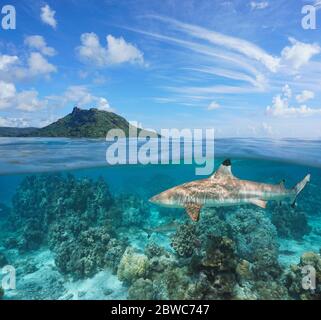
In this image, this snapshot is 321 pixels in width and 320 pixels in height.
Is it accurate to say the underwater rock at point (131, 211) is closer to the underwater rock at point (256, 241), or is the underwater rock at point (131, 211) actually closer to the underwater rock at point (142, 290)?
the underwater rock at point (256, 241)

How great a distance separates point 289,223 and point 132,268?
13.6 metres

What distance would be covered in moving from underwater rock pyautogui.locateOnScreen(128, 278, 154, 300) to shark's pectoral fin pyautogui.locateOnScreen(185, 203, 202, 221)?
4741mm

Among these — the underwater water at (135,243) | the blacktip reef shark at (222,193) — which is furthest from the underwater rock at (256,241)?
the blacktip reef shark at (222,193)

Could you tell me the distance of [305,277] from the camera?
37.6 ft

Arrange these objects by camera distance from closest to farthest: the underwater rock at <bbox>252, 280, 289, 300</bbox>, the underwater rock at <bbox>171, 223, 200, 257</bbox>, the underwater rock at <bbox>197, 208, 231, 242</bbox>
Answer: the underwater rock at <bbox>252, 280, 289, 300</bbox>
the underwater rock at <bbox>171, 223, 200, 257</bbox>
the underwater rock at <bbox>197, 208, 231, 242</bbox>

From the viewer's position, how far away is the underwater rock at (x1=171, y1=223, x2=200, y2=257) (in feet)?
43.4

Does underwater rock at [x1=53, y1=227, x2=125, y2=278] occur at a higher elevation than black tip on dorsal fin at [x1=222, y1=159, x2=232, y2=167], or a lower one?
lower

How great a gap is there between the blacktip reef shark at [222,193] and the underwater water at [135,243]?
2.35 meters

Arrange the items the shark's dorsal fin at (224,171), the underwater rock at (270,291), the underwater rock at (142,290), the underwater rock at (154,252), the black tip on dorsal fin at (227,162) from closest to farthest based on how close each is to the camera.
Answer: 1. the black tip on dorsal fin at (227,162)
2. the shark's dorsal fin at (224,171)
3. the underwater rock at (270,291)
4. the underwater rock at (142,290)
5. the underwater rock at (154,252)

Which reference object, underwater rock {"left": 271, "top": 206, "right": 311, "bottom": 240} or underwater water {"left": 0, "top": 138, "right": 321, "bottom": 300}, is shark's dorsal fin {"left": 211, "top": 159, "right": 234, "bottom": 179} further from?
underwater rock {"left": 271, "top": 206, "right": 311, "bottom": 240}

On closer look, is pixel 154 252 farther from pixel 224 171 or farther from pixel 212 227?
pixel 224 171

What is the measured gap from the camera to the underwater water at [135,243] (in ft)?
36.5

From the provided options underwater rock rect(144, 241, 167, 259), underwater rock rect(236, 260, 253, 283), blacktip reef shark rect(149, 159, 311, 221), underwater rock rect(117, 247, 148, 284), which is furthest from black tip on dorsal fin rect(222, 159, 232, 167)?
underwater rock rect(144, 241, 167, 259)

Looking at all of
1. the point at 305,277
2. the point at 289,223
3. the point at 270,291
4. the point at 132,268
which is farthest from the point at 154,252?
the point at 289,223
